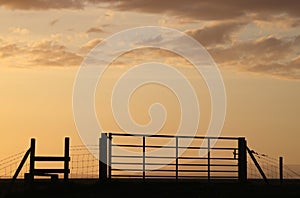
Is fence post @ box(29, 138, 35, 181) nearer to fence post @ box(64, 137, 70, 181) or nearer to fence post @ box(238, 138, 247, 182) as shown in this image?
fence post @ box(64, 137, 70, 181)

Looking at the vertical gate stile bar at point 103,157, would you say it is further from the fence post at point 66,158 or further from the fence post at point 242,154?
the fence post at point 242,154

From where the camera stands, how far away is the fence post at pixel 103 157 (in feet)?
107

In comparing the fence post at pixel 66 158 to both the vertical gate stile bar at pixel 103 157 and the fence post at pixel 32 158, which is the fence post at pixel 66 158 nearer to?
the fence post at pixel 32 158

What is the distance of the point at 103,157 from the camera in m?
32.8
